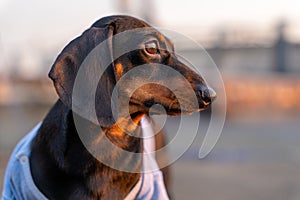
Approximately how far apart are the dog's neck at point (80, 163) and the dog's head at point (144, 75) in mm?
90

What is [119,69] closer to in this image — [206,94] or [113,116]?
[113,116]

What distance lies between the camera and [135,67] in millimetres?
2707

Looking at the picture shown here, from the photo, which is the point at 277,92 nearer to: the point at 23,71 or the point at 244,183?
the point at 244,183

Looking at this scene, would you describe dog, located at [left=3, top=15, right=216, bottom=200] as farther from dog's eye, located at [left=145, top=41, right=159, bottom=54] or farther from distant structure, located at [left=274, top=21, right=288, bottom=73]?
distant structure, located at [left=274, top=21, right=288, bottom=73]

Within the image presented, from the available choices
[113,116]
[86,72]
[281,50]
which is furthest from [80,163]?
[281,50]

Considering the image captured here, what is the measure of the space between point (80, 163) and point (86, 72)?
40 centimetres

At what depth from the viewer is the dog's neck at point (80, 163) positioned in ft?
8.85

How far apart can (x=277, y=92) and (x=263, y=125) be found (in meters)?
2.20

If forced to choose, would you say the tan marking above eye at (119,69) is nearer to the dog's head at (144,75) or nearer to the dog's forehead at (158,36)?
the dog's head at (144,75)

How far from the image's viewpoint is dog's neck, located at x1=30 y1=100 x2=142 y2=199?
8.85 feet

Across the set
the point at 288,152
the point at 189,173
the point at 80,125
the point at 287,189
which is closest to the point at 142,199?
the point at 80,125

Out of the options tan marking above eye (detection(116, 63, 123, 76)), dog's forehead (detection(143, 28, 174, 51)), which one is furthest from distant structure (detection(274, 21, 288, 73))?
tan marking above eye (detection(116, 63, 123, 76))

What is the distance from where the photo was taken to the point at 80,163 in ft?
8.84

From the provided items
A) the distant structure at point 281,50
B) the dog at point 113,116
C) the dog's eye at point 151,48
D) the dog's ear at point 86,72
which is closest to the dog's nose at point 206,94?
the dog at point 113,116
